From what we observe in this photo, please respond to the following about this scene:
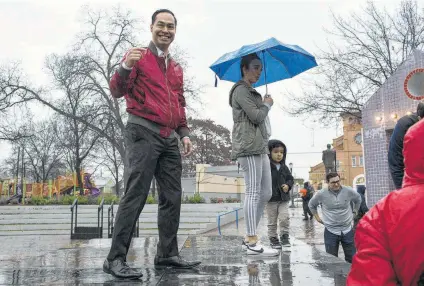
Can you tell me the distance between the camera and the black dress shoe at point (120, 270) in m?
2.78

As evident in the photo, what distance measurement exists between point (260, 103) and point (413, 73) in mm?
10763

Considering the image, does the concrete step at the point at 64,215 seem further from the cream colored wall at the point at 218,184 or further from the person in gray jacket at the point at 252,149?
the person in gray jacket at the point at 252,149

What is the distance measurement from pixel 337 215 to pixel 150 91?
3.89 meters

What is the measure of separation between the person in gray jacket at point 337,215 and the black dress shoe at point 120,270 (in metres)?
3.86

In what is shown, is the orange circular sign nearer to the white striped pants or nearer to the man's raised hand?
the white striped pants

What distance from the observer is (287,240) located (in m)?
4.93

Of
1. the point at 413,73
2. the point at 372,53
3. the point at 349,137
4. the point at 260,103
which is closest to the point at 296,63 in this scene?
the point at 260,103

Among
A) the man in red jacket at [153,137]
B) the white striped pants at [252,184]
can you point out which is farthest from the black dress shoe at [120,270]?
the white striped pants at [252,184]

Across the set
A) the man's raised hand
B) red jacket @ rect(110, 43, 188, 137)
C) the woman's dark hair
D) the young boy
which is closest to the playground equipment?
the young boy

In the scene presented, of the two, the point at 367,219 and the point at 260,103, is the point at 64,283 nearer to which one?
the point at 367,219

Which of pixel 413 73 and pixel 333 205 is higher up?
pixel 413 73

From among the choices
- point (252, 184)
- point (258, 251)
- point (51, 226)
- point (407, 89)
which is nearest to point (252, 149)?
point (252, 184)

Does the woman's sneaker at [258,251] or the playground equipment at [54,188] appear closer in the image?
the woman's sneaker at [258,251]

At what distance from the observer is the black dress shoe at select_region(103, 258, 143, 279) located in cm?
278
